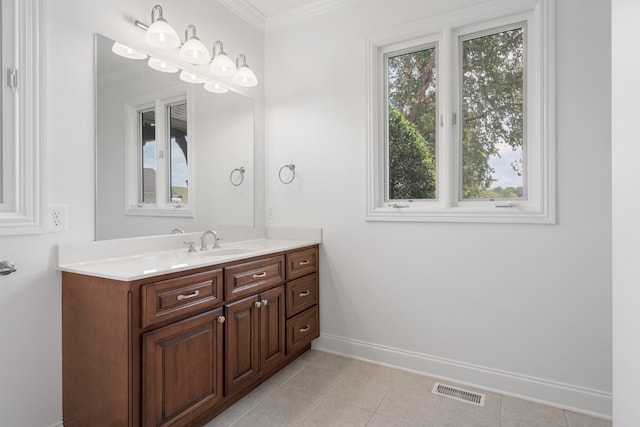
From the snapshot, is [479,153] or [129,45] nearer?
[129,45]

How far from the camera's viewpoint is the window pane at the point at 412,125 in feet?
7.78

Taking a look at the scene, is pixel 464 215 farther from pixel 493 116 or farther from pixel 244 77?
pixel 244 77

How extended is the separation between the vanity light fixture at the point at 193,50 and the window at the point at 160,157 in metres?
0.23

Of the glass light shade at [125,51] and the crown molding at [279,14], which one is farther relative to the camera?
the crown molding at [279,14]

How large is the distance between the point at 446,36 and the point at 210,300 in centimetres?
217

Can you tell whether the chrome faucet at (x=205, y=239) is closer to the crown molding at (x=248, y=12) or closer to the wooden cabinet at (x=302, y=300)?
the wooden cabinet at (x=302, y=300)

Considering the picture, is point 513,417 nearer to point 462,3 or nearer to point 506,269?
point 506,269

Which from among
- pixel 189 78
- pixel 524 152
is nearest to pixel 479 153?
pixel 524 152

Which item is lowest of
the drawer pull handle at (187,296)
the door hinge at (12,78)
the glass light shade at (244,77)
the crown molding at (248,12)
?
the drawer pull handle at (187,296)

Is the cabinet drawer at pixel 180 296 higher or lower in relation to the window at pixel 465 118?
lower

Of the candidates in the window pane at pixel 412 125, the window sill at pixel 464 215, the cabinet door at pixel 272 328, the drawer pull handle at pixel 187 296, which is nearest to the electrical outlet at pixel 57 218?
the drawer pull handle at pixel 187 296

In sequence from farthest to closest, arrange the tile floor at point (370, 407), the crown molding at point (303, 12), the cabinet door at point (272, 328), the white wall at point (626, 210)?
the crown molding at point (303, 12), the cabinet door at point (272, 328), the tile floor at point (370, 407), the white wall at point (626, 210)

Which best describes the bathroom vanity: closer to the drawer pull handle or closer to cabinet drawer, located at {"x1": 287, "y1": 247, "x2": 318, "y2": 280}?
the drawer pull handle

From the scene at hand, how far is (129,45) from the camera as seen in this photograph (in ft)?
6.21
